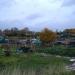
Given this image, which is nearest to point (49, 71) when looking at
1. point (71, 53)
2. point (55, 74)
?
point (55, 74)

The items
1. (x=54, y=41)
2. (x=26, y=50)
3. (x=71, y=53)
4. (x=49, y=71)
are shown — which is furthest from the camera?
(x=54, y=41)

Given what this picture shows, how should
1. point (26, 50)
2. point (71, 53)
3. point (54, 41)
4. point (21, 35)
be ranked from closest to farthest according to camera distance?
point (71, 53), point (26, 50), point (54, 41), point (21, 35)

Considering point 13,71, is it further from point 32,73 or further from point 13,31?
point 13,31

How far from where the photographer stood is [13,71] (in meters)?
13.5

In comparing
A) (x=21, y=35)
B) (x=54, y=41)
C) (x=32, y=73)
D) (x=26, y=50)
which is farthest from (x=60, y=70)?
(x=21, y=35)

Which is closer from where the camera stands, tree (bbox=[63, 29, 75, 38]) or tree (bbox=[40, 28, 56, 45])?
tree (bbox=[40, 28, 56, 45])

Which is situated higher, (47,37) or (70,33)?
(70,33)

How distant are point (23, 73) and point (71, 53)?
89.5 ft

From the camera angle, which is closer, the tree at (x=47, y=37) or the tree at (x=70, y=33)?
the tree at (x=47, y=37)

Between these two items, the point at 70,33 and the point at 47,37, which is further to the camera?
the point at 70,33

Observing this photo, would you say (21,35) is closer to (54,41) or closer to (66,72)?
(54,41)

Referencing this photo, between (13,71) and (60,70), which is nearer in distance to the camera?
(13,71)

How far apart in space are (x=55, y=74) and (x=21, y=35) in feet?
236

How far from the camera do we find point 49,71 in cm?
1522
